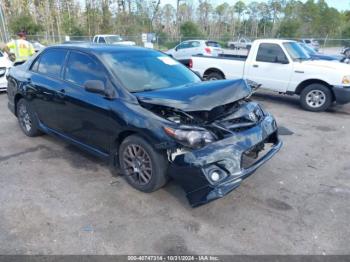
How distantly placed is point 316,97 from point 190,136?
593cm

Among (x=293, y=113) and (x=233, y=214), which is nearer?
(x=233, y=214)

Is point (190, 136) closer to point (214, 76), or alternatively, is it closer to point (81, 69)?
point (81, 69)

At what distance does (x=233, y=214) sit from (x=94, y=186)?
1.80 meters

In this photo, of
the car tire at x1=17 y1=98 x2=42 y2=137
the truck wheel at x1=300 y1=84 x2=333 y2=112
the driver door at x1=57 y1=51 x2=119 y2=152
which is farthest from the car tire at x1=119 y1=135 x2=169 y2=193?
the truck wheel at x1=300 y1=84 x2=333 y2=112

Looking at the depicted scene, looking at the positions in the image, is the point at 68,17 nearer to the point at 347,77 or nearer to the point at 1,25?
the point at 1,25

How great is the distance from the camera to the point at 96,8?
3944 centimetres

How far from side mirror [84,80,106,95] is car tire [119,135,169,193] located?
66 cm

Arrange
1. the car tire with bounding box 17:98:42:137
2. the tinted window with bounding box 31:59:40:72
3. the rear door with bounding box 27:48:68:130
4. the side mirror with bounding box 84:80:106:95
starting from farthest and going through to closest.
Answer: the car tire with bounding box 17:98:42:137, the tinted window with bounding box 31:59:40:72, the rear door with bounding box 27:48:68:130, the side mirror with bounding box 84:80:106:95

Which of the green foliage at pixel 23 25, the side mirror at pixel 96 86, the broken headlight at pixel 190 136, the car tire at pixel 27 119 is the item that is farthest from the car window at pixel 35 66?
the green foliage at pixel 23 25

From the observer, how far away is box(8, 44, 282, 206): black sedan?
10.3ft

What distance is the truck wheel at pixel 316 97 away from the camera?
25.1 feet

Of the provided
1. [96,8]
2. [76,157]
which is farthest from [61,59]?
[96,8]

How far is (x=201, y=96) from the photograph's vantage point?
3.32 metres

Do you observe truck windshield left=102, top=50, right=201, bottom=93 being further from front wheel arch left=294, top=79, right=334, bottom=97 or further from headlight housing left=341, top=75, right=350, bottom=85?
headlight housing left=341, top=75, right=350, bottom=85
